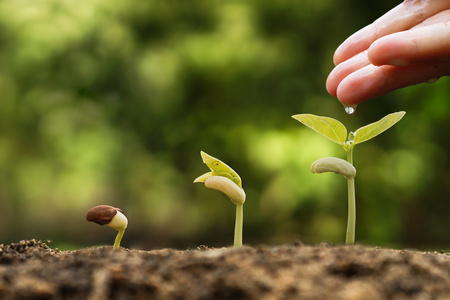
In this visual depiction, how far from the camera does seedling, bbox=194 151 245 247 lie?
2.68 feet

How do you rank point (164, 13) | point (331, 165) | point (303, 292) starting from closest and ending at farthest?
point (303, 292)
point (331, 165)
point (164, 13)

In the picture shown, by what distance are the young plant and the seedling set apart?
0.51 feet

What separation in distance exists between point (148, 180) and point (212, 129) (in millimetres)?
633

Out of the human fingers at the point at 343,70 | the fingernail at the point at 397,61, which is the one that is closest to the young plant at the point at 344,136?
the fingernail at the point at 397,61

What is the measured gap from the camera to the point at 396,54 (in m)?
0.90

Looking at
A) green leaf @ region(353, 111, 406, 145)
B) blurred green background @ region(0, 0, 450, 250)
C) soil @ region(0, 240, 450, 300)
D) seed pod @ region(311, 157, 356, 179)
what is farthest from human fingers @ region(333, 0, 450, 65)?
blurred green background @ region(0, 0, 450, 250)

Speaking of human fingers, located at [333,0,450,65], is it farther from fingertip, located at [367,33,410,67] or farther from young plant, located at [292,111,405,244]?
young plant, located at [292,111,405,244]

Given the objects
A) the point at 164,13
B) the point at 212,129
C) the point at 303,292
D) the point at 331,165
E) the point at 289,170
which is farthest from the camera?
the point at 164,13

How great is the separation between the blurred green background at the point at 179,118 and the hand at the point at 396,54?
1821 mm

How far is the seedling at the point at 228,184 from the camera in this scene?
2.68ft

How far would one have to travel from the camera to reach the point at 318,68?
3383 millimetres

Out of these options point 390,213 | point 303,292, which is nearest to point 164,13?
point 390,213

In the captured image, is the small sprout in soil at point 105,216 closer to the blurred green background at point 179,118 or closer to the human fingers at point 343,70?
the human fingers at point 343,70

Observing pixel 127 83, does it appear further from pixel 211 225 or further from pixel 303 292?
pixel 303 292
